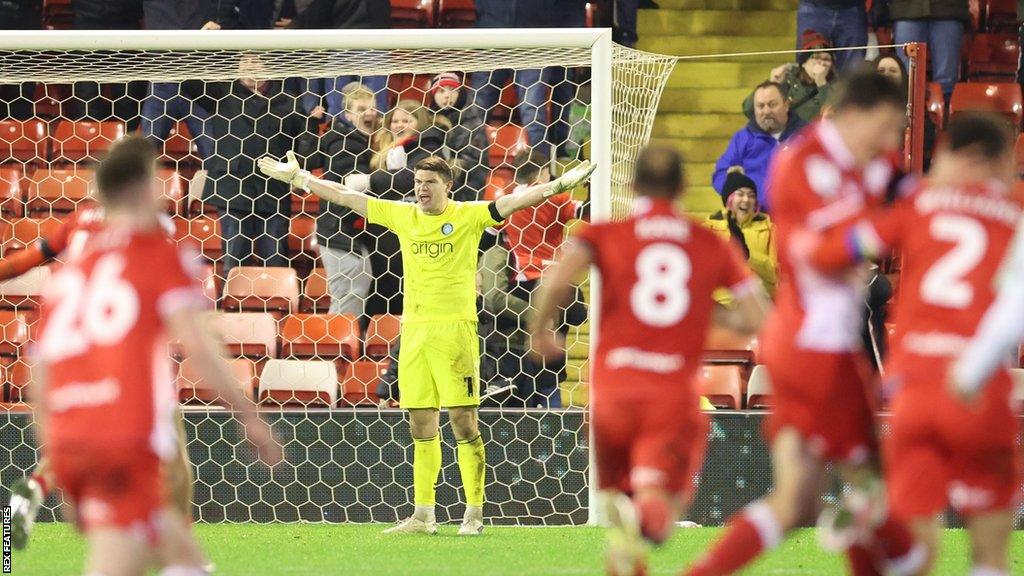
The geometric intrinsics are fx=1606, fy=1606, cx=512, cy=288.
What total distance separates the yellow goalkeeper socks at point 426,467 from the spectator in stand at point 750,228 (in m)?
2.37

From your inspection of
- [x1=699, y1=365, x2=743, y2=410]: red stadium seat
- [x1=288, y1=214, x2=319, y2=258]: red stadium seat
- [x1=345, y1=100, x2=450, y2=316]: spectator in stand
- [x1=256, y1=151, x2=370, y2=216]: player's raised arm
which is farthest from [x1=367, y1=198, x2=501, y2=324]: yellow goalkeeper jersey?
[x1=288, y1=214, x2=319, y2=258]: red stadium seat

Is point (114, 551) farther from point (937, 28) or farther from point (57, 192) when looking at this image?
point (937, 28)

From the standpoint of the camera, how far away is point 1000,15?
41.3 ft

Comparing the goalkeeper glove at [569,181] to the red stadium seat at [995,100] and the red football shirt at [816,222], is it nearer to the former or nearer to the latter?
the red football shirt at [816,222]

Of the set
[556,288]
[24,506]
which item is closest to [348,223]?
[24,506]

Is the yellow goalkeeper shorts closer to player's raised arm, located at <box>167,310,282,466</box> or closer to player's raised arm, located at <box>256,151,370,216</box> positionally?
player's raised arm, located at <box>256,151,370,216</box>

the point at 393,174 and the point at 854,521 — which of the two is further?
the point at 393,174

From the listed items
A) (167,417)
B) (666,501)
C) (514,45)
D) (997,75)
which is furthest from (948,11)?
(167,417)

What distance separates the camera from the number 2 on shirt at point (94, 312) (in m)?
3.89

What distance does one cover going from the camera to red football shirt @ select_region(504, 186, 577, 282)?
9516 millimetres

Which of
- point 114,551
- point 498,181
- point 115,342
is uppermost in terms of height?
point 115,342

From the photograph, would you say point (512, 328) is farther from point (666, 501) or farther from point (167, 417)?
point (167, 417)

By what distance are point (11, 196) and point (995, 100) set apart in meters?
6.70

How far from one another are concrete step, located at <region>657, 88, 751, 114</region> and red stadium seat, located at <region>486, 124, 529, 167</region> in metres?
1.98
